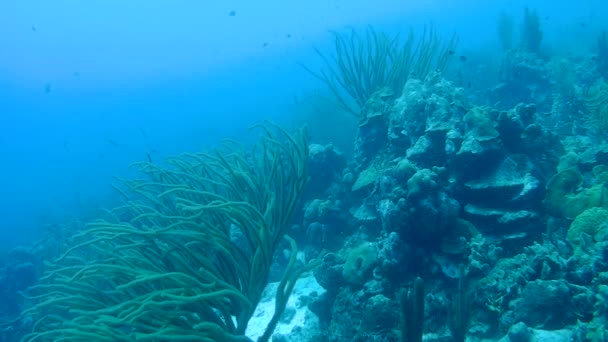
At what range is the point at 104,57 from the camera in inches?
5359

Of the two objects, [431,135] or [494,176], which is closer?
[494,176]

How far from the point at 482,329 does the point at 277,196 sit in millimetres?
2626

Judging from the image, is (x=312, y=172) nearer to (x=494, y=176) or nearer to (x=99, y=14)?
(x=494, y=176)

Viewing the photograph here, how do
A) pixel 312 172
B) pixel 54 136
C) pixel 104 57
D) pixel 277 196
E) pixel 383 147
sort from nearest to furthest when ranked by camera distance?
1. pixel 277 196
2. pixel 383 147
3. pixel 312 172
4. pixel 54 136
5. pixel 104 57

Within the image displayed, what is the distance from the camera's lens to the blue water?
5666cm

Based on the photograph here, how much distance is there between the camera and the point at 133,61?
452 ft

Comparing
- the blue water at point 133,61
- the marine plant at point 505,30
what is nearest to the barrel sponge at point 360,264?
the marine plant at point 505,30

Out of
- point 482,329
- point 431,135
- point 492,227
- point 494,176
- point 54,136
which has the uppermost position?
point 431,135

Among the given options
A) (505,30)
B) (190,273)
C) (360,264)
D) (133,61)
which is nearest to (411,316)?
(360,264)

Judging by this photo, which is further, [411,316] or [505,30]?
[505,30]

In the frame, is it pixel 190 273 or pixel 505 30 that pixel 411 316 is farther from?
pixel 505 30

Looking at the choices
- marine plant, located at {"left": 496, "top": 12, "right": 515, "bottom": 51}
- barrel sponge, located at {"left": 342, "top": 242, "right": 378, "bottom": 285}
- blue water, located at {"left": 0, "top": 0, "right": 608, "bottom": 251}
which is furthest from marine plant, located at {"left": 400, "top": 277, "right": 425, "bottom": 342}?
blue water, located at {"left": 0, "top": 0, "right": 608, "bottom": 251}

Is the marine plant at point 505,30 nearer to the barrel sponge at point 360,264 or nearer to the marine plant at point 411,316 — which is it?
the barrel sponge at point 360,264

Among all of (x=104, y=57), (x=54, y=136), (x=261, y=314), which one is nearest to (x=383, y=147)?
(x=261, y=314)
